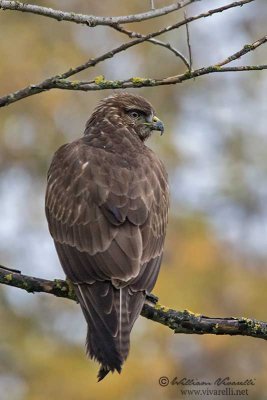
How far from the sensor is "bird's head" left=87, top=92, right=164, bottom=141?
8.92m

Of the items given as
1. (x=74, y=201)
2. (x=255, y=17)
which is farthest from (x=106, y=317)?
(x=255, y=17)

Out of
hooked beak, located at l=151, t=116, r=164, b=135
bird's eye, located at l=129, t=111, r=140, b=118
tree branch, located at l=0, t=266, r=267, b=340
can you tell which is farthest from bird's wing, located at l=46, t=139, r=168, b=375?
bird's eye, located at l=129, t=111, r=140, b=118

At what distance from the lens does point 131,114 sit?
9.09 metres

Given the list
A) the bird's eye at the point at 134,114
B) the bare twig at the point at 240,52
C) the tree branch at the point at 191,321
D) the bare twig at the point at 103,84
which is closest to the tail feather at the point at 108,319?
the tree branch at the point at 191,321

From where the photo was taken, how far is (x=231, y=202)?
1655cm

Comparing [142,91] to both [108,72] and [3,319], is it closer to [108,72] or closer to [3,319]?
[108,72]

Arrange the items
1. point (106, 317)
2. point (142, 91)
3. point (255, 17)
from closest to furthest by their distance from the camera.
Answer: point (106, 317), point (142, 91), point (255, 17)

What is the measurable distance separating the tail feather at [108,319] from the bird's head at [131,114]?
2111 millimetres

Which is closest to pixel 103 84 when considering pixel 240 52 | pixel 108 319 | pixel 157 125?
pixel 240 52

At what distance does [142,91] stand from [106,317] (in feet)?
30.8

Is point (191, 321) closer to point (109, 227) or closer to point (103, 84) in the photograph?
point (109, 227)

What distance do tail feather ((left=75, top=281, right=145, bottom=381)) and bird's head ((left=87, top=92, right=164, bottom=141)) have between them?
2.11m

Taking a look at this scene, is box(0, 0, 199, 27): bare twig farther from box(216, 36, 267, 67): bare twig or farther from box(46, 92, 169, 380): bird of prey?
box(46, 92, 169, 380): bird of prey

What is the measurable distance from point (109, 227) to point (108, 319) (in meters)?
0.70
